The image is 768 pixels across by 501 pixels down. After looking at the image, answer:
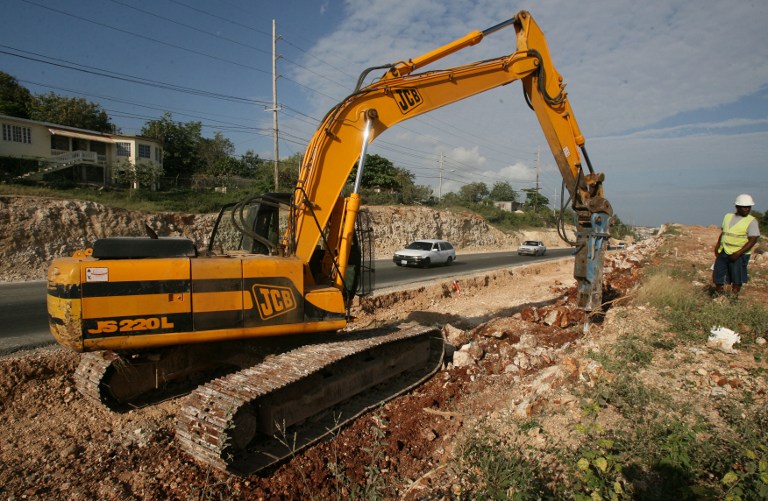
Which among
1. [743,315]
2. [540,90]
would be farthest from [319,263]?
[743,315]

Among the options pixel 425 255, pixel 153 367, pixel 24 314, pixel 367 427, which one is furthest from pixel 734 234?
pixel 425 255

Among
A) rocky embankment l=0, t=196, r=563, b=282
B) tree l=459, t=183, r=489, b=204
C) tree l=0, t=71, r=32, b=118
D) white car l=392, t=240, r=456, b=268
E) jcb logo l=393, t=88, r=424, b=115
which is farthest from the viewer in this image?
tree l=459, t=183, r=489, b=204

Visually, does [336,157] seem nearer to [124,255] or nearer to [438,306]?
[124,255]

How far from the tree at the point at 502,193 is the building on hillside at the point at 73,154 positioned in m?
54.3

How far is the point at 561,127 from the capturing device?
22.3ft

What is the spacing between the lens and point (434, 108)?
6.07 m

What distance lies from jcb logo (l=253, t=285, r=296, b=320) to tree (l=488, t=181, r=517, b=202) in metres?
72.2

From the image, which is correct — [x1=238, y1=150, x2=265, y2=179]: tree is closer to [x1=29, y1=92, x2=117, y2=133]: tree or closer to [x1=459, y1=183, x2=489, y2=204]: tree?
[x1=29, y1=92, x2=117, y2=133]: tree

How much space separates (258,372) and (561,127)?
17.9 feet

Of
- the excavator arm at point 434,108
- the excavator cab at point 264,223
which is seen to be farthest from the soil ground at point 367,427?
the excavator cab at point 264,223

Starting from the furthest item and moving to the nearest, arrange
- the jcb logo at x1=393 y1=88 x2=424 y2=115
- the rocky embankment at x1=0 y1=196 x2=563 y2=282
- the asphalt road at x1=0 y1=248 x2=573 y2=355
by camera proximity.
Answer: the rocky embankment at x1=0 y1=196 x2=563 y2=282 → the asphalt road at x1=0 y1=248 x2=573 y2=355 → the jcb logo at x1=393 y1=88 x2=424 y2=115

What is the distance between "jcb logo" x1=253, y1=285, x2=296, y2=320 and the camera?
447cm

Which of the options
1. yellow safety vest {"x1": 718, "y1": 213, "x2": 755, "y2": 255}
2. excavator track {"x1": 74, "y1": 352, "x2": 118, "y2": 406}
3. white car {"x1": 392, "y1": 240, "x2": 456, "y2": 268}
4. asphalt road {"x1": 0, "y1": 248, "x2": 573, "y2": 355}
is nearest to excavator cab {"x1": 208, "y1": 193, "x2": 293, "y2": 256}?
excavator track {"x1": 74, "y1": 352, "x2": 118, "y2": 406}

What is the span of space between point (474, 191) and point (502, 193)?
406 inches
